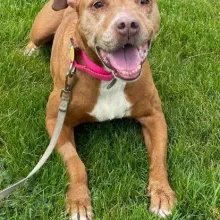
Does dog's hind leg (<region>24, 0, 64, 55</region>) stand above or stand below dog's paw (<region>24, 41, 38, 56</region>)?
above

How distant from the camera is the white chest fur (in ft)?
12.4

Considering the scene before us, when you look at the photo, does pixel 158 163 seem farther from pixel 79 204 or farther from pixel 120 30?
pixel 120 30

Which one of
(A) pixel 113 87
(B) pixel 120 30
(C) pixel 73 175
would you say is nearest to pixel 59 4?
(A) pixel 113 87

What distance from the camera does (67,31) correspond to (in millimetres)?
4238

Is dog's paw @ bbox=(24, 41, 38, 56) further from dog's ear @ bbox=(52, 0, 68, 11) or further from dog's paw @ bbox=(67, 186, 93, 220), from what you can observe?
dog's paw @ bbox=(67, 186, 93, 220)

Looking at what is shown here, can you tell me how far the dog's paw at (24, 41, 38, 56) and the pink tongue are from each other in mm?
1910

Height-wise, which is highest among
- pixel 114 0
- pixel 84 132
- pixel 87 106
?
pixel 114 0

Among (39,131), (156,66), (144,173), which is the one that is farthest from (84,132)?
(156,66)

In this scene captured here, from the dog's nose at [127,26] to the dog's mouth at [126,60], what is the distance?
0.50 feet

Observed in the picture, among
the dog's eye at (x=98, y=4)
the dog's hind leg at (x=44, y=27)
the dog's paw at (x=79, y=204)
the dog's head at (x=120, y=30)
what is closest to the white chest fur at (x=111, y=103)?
the dog's head at (x=120, y=30)

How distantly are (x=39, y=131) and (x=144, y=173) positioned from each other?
2.80 ft

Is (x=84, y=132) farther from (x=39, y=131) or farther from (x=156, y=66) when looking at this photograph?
(x=156, y=66)

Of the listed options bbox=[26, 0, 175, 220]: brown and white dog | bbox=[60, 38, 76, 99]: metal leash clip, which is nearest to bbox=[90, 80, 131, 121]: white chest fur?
bbox=[26, 0, 175, 220]: brown and white dog

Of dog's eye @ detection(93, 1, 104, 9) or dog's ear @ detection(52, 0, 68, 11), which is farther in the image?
dog's ear @ detection(52, 0, 68, 11)
